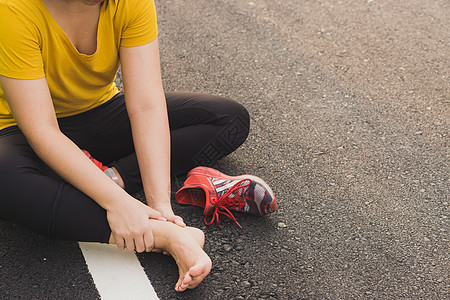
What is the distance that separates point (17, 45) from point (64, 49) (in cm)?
20

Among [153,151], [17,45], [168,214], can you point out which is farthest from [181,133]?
[17,45]

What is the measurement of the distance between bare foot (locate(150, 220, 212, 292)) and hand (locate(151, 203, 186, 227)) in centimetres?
4

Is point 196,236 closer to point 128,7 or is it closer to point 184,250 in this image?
point 184,250

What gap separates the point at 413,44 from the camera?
4.09 m

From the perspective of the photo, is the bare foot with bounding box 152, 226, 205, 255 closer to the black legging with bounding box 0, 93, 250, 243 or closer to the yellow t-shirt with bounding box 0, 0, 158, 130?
the black legging with bounding box 0, 93, 250, 243

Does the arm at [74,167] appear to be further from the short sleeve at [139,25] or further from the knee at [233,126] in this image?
the knee at [233,126]

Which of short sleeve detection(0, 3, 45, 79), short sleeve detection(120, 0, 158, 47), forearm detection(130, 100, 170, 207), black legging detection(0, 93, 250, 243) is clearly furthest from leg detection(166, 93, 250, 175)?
short sleeve detection(0, 3, 45, 79)

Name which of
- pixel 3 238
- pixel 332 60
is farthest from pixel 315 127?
pixel 3 238

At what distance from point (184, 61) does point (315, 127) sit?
1.11 m

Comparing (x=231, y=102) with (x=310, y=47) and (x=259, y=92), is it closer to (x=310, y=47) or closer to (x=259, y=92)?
(x=259, y=92)

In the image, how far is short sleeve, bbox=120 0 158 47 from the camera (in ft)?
7.56

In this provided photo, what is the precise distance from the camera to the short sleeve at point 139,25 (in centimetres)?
230

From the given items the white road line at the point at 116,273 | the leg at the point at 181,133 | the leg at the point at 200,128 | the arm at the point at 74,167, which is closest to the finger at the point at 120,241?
the arm at the point at 74,167

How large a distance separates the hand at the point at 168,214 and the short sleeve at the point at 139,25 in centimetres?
66
